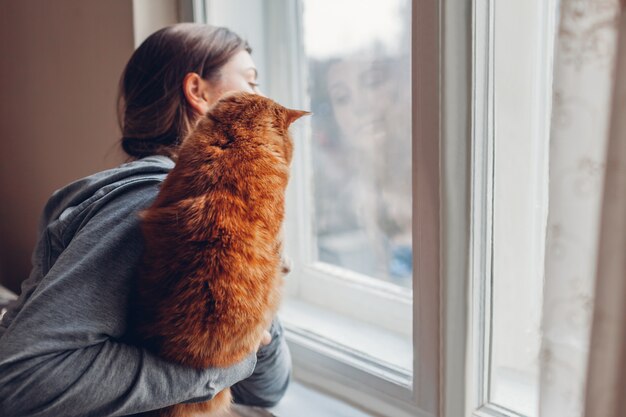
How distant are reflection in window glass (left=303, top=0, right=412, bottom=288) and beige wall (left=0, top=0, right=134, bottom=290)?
51cm

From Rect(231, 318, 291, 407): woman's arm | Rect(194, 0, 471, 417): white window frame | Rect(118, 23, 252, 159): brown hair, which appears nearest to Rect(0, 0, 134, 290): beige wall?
Rect(118, 23, 252, 159): brown hair

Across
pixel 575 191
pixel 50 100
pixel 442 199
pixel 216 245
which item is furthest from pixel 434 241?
pixel 50 100

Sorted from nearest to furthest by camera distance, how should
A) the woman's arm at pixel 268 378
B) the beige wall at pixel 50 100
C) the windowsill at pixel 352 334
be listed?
the woman's arm at pixel 268 378 < the windowsill at pixel 352 334 < the beige wall at pixel 50 100

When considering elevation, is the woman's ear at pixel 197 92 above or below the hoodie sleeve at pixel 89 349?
above

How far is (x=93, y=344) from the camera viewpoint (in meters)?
0.78

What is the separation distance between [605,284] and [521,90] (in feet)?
1.22

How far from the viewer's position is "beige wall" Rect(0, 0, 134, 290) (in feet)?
5.26

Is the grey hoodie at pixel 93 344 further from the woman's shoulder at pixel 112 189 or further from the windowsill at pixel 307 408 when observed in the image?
the windowsill at pixel 307 408

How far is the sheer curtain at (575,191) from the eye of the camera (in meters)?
0.68

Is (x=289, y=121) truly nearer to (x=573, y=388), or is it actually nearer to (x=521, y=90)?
(x=521, y=90)

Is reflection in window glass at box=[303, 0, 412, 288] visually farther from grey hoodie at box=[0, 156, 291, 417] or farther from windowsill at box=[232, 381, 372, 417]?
grey hoodie at box=[0, 156, 291, 417]

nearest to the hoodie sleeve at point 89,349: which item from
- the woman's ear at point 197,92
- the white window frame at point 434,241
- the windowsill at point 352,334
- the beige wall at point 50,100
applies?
the woman's ear at point 197,92

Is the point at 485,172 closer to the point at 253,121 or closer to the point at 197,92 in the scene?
the point at 253,121

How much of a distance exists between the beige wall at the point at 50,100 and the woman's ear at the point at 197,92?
42 cm
